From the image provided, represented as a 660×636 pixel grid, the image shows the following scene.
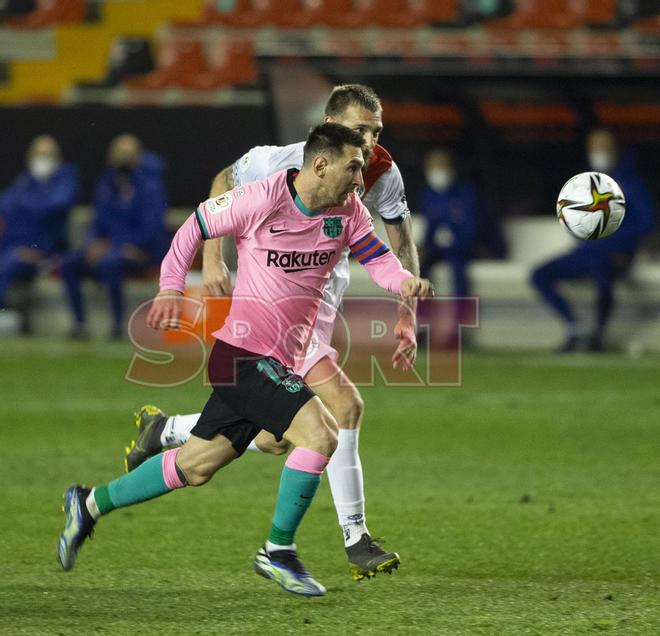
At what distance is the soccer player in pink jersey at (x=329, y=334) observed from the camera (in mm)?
5352

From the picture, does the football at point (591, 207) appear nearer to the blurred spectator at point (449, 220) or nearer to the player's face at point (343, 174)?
the player's face at point (343, 174)

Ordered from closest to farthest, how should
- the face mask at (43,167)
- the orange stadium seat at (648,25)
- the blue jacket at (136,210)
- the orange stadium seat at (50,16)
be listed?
the blue jacket at (136,210) → the face mask at (43,167) → the orange stadium seat at (648,25) → the orange stadium seat at (50,16)

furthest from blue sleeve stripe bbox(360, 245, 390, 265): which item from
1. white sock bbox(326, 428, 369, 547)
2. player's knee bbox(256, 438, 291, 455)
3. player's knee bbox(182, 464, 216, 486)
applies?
player's knee bbox(182, 464, 216, 486)

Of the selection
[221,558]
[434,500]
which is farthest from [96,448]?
[221,558]

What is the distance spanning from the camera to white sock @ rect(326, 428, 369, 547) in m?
5.32

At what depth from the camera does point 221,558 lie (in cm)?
575

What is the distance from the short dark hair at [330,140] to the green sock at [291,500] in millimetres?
1102

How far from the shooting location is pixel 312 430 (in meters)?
4.94

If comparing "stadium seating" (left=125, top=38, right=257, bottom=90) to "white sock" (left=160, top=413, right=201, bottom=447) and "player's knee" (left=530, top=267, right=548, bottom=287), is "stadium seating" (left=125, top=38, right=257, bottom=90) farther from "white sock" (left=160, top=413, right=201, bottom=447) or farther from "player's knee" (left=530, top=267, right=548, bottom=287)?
"white sock" (left=160, top=413, right=201, bottom=447)

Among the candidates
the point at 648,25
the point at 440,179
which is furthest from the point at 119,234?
the point at 648,25

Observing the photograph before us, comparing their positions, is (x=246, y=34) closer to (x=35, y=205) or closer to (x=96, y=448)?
(x=35, y=205)

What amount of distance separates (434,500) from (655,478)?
1.41m

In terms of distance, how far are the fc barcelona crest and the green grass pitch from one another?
129cm

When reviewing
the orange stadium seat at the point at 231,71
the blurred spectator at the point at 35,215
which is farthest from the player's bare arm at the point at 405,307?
the orange stadium seat at the point at 231,71
